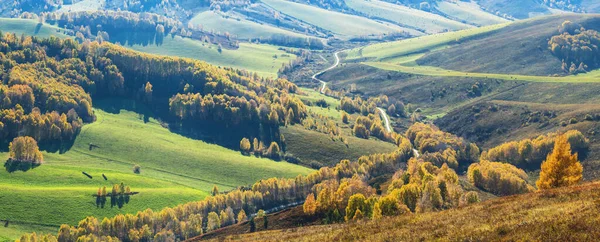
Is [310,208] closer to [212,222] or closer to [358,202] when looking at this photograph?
[358,202]

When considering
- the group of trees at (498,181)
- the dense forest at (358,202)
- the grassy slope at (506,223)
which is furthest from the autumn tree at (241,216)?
the grassy slope at (506,223)

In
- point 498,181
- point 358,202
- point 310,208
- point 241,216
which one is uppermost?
point 358,202

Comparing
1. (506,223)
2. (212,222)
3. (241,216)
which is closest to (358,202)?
(506,223)

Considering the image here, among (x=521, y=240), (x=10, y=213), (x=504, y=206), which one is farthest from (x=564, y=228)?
(x=10, y=213)

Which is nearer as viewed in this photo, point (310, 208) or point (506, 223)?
point (506, 223)

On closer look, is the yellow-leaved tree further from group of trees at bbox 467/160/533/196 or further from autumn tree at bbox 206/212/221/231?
autumn tree at bbox 206/212/221/231

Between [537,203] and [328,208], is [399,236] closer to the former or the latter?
[537,203]

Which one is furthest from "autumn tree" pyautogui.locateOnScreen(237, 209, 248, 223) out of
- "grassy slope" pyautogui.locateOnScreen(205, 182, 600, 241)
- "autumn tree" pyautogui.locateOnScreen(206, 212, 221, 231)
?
"grassy slope" pyautogui.locateOnScreen(205, 182, 600, 241)

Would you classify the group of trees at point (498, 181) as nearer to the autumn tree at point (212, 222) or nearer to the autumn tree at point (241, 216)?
the autumn tree at point (241, 216)
